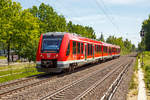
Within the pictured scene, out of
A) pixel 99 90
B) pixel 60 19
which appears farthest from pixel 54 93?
pixel 60 19

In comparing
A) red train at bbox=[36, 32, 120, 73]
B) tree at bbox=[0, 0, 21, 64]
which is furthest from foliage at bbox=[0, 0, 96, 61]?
red train at bbox=[36, 32, 120, 73]

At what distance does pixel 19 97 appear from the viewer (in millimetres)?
8914

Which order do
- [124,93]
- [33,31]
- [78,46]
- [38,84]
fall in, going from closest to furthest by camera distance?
[124,93]
[38,84]
[78,46]
[33,31]

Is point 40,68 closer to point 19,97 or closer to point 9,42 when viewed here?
point 19,97

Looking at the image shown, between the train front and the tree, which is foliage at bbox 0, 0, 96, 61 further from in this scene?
the train front

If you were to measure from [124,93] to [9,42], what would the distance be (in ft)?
79.0

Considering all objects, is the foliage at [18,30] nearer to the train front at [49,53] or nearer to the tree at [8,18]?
the tree at [8,18]

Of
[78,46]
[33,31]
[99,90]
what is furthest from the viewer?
[33,31]

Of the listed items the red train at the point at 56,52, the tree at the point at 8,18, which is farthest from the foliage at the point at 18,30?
the red train at the point at 56,52

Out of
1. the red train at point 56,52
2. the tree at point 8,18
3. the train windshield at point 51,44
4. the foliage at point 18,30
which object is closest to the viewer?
the red train at point 56,52

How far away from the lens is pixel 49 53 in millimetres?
15125

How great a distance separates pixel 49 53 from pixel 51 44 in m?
0.79

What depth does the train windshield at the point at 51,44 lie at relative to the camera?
15.2 m

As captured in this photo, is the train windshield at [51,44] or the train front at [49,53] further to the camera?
the train windshield at [51,44]
